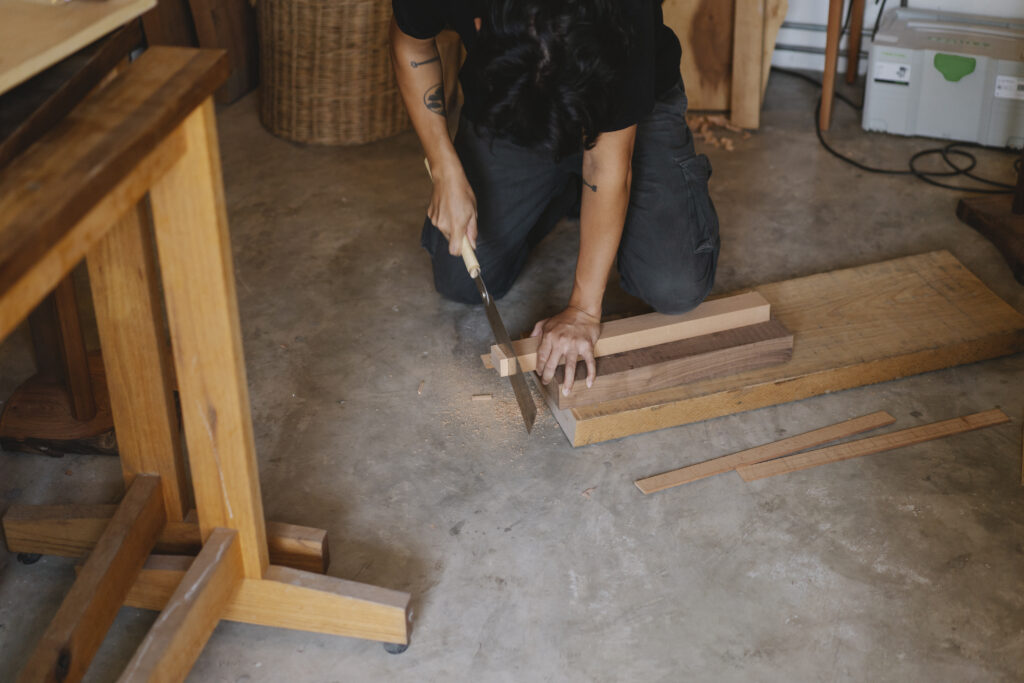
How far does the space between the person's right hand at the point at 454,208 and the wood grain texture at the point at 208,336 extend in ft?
2.30

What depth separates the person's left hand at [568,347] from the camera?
193 cm

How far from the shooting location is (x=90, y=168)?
905mm

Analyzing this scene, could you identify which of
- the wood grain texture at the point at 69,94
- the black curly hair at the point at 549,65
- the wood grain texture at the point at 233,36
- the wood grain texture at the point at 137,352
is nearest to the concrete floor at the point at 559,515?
the wood grain texture at the point at 137,352

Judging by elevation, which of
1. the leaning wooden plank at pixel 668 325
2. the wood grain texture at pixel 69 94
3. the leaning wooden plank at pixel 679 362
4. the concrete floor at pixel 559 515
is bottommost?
the concrete floor at pixel 559 515

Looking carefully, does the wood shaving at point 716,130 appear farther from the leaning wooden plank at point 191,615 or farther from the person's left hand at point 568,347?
the leaning wooden plank at point 191,615

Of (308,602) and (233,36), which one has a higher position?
(233,36)

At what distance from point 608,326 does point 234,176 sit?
1541 mm

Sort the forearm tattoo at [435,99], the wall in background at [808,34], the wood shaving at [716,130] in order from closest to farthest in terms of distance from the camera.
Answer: the forearm tattoo at [435,99] < the wood shaving at [716,130] < the wall in background at [808,34]

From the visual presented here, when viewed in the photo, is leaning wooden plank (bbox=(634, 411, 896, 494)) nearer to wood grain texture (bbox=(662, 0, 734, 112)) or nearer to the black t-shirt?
the black t-shirt

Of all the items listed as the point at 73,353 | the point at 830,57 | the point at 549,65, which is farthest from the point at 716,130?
the point at 73,353

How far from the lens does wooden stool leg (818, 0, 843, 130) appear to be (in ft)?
10.3

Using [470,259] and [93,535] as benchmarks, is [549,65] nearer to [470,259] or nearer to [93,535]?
[470,259]

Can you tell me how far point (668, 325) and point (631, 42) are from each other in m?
0.66

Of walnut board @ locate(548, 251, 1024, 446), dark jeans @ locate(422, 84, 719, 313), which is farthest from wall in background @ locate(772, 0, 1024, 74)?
dark jeans @ locate(422, 84, 719, 313)
